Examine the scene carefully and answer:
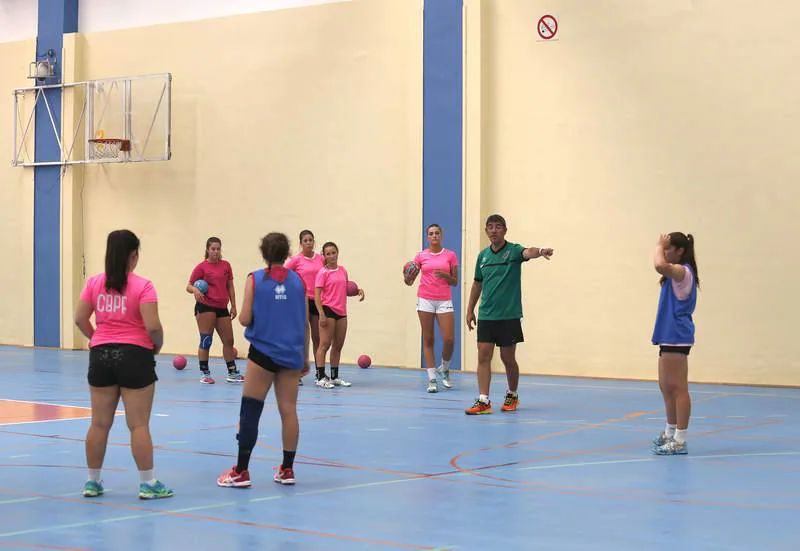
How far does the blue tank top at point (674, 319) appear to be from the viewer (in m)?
8.91

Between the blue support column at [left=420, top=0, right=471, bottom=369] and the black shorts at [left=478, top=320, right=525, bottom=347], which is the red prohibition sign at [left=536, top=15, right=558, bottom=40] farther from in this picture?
the black shorts at [left=478, top=320, right=525, bottom=347]

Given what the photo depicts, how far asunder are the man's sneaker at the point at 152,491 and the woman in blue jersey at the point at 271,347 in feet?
1.68

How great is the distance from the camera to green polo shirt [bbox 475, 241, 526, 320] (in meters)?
11.6

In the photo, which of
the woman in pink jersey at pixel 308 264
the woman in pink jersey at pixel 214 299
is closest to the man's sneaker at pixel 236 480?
the woman in pink jersey at pixel 308 264

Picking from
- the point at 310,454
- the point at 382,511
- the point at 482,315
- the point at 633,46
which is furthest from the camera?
the point at 633,46

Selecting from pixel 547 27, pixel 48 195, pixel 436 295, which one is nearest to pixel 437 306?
pixel 436 295

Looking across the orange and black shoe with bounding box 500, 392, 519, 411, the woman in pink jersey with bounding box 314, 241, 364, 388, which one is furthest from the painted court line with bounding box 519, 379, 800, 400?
the orange and black shoe with bounding box 500, 392, 519, 411

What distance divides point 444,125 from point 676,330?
8.70 m

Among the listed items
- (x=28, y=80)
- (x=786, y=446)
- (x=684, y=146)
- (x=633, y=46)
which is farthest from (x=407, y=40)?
(x=786, y=446)

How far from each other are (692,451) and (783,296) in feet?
20.3

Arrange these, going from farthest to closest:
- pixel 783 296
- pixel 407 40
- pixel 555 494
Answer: pixel 407 40 < pixel 783 296 < pixel 555 494

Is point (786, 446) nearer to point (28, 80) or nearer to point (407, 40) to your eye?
point (407, 40)

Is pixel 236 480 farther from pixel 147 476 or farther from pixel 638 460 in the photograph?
pixel 638 460

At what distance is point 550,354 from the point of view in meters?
16.4
